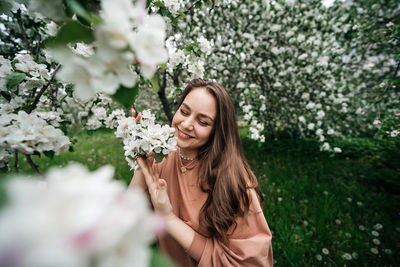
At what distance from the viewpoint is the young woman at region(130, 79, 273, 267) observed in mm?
1185

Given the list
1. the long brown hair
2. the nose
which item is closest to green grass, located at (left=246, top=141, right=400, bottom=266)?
the long brown hair

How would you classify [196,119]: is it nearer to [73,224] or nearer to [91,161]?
[73,224]

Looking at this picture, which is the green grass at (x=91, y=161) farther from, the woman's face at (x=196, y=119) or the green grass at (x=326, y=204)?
the woman's face at (x=196, y=119)

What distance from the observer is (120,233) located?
9.7 inches

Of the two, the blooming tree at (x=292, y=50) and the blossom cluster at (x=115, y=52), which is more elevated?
the blooming tree at (x=292, y=50)

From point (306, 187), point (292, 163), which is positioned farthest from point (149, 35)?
point (292, 163)

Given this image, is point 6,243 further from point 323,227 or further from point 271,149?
point 271,149

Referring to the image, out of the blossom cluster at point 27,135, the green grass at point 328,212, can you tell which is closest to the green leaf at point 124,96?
the blossom cluster at point 27,135

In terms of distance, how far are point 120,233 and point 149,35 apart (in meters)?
0.35

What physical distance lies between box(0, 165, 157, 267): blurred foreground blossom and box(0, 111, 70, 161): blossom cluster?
19.5 inches

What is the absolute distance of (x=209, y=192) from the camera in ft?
4.54

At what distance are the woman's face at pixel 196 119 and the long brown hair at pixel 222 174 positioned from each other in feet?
0.19

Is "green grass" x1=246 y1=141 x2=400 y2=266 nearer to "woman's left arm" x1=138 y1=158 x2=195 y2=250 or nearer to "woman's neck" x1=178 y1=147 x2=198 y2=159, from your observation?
"woman's left arm" x1=138 y1=158 x2=195 y2=250

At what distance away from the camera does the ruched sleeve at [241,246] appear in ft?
3.86
